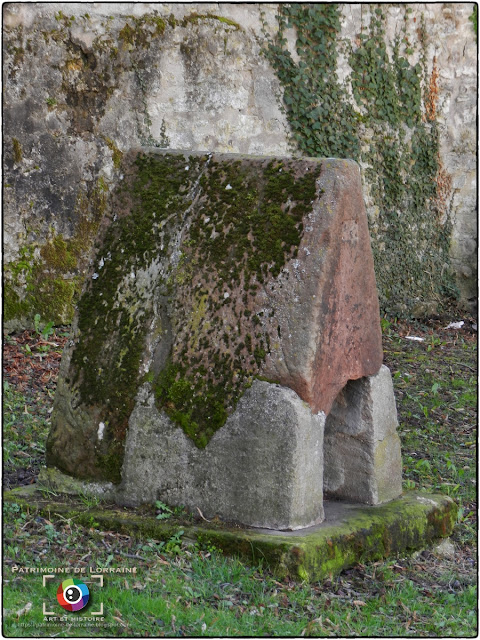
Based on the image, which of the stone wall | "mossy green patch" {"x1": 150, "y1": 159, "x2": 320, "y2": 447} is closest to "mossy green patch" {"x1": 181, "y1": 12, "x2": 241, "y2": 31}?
the stone wall

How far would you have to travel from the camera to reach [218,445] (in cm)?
362

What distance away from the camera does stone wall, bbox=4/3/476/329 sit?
22.3 feet

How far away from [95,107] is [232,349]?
4173mm

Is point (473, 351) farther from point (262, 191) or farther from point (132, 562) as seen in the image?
point (132, 562)

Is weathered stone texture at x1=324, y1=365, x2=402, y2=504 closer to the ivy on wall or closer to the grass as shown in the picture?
the grass

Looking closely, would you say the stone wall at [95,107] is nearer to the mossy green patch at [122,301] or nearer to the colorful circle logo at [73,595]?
the mossy green patch at [122,301]

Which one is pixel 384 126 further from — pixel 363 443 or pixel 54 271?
pixel 363 443

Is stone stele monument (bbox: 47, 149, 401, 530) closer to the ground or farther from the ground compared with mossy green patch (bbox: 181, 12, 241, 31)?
closer to the ground

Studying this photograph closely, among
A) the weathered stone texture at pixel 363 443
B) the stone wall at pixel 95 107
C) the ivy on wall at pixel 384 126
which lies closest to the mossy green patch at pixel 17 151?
the stone wall at pixel 95 107

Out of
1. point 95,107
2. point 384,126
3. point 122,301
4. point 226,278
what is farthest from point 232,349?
point 384,126

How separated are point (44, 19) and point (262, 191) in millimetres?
3997

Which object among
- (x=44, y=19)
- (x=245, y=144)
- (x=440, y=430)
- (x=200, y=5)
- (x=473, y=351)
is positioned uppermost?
(x=200, y=5)

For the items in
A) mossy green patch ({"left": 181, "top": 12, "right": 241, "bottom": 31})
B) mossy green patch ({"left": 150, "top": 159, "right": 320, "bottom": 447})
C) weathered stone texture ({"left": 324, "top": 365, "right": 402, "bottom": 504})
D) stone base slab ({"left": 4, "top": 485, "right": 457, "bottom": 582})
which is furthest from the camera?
mossy green patch ({"left": 181, "top": 12, "right": 241, "bottom": 31})

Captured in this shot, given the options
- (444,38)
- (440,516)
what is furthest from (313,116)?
(440,516)
